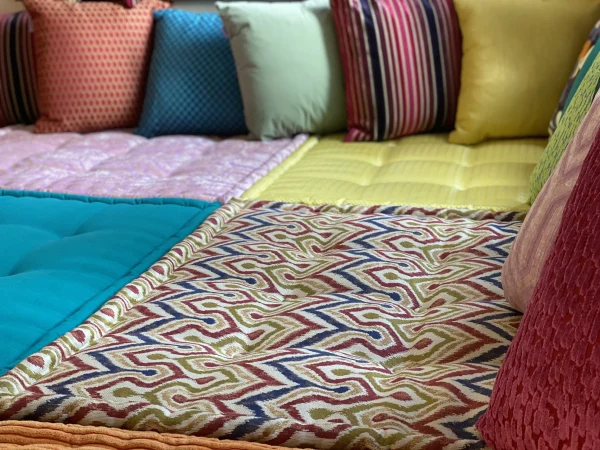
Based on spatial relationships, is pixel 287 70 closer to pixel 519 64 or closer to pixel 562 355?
pixel 519 64

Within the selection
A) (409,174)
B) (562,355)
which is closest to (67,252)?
(409,174)

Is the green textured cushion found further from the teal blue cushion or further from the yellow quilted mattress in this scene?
the teal blue cushion

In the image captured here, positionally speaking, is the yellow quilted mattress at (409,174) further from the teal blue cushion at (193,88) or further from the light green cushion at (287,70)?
the teal blue cushion at (193,88)

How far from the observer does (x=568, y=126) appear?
146cm

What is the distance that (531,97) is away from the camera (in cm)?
221

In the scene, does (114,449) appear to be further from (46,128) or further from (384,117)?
(46,128)

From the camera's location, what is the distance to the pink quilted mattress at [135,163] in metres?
1.92

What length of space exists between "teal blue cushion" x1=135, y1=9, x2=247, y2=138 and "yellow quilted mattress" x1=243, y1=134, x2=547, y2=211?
307 mm

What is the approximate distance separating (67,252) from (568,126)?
0.92 m

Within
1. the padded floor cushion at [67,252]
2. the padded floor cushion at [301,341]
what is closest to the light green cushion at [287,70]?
the padded floor cushion at [67,252]

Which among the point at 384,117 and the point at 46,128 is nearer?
the point at 384,117

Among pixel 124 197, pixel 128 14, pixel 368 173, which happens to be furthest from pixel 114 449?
pixel 128 14

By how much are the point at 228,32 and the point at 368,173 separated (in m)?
0.73

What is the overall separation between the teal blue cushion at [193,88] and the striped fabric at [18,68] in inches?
17.8
